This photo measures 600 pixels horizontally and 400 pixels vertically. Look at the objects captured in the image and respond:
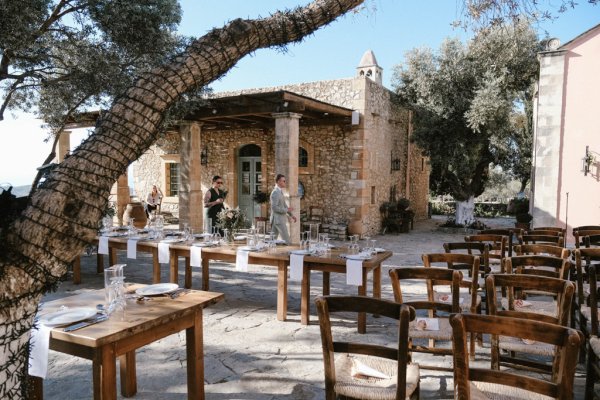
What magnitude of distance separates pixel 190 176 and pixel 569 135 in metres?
8.49

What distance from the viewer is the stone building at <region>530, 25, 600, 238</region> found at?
29.6ft

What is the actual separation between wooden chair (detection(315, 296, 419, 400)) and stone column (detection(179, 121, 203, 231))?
8609 millimetres

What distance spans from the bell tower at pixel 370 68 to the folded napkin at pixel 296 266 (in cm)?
1140

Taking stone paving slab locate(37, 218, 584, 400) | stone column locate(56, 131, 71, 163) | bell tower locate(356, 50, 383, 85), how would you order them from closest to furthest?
stone paving slab locate(37, 218, 584, 400), stone column locate(56, 131, 71, 163), bell tower locate(356, 50, 383, 85)

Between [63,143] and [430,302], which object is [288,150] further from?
[63,143]

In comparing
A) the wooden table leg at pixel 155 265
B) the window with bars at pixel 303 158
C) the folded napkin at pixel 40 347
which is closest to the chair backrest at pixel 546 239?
the wooden table leg at pixel 155 265

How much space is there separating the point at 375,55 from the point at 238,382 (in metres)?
14.1

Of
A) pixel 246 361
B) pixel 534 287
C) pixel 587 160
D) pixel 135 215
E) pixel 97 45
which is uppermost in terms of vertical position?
pixel 97 45

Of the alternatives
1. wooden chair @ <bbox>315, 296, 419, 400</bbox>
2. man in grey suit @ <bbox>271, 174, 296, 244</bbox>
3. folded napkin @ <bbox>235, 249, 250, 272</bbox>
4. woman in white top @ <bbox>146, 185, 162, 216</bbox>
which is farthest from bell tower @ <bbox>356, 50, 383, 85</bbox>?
wooden chair @ <bbox>315, 296, 419, 400</bbox>

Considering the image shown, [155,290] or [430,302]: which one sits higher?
[155,290]

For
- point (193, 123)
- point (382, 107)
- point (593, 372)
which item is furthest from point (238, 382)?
point (382, 107)

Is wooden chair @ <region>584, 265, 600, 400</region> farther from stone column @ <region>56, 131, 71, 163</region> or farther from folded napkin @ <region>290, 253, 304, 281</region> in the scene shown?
stone column @ <region>56, 131, 71, 163</region>

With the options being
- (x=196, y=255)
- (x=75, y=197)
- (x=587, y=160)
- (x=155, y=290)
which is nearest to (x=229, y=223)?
(x=196, y=255)

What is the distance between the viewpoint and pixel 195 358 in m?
2.79
